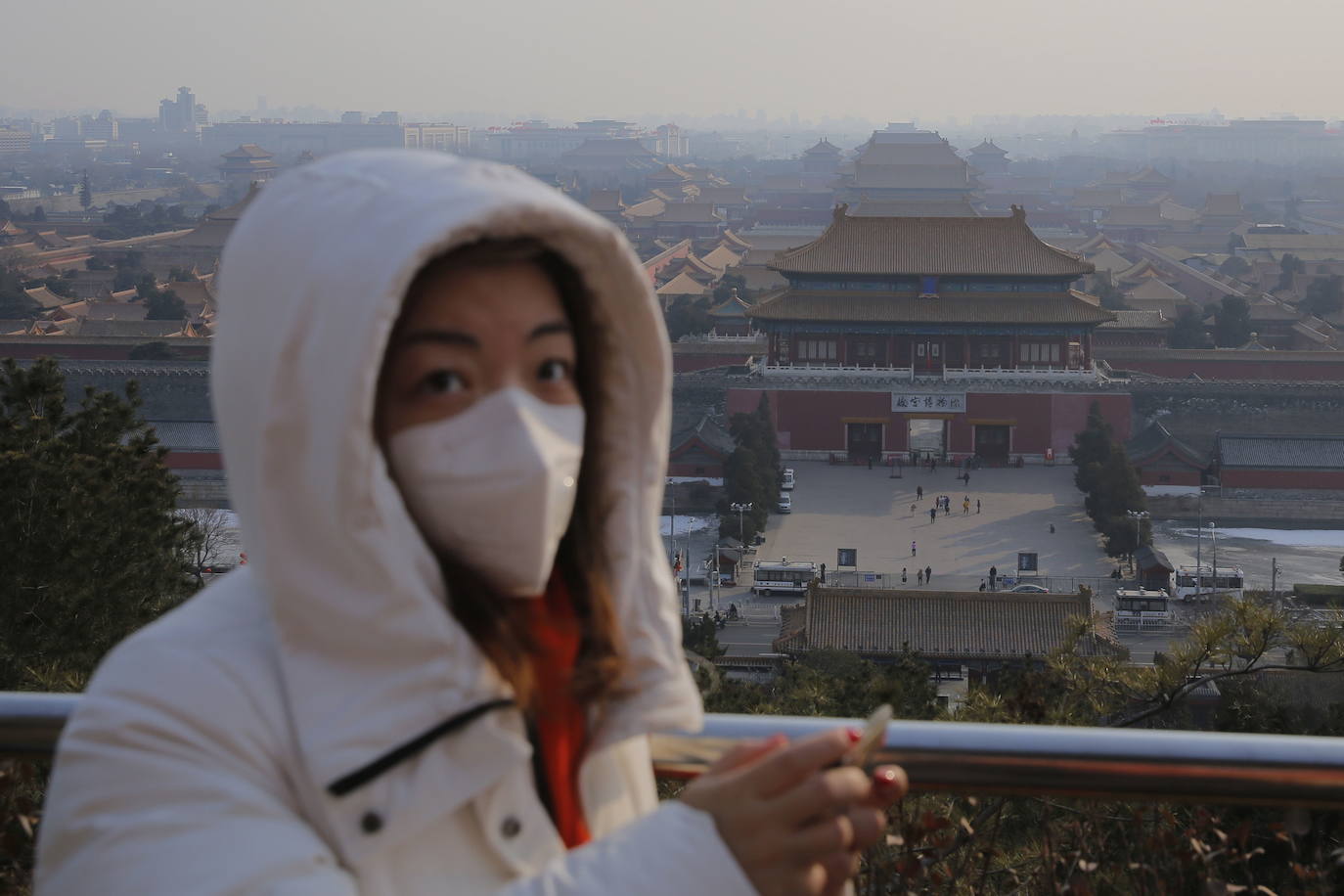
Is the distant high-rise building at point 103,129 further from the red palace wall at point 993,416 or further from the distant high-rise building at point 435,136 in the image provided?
the red palace wall at point 993,416

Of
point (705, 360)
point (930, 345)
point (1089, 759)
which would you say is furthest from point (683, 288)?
point (1089, 759)

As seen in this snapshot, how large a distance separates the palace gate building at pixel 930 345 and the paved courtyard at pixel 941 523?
51 cm

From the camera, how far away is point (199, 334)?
65.2 ft

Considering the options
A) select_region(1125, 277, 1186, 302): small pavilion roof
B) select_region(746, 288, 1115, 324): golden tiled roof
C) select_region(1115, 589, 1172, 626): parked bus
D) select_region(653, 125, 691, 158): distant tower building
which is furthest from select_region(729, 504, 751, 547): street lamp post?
select_region(653, 125, 691, 158): distant tower building

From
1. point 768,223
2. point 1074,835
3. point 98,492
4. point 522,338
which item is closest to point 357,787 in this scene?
point 522,338

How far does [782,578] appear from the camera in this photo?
36.4 feet

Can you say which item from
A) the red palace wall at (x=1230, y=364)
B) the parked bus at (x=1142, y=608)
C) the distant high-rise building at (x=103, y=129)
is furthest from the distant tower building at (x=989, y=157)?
the distant high-rise building at (x=103, y=129)

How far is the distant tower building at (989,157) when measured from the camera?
59.2 m

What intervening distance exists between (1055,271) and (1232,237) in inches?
938

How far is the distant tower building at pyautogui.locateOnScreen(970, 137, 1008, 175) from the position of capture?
5919cm

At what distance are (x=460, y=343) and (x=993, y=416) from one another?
15.0 meters

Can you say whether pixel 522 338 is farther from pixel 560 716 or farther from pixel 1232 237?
pixel 1232 237

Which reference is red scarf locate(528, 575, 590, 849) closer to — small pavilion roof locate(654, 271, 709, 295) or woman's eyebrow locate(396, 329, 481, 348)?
woman's eyebrow locate(396, 329, 481, 348)

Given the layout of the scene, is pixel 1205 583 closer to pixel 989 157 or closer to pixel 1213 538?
pixel 1213 538
